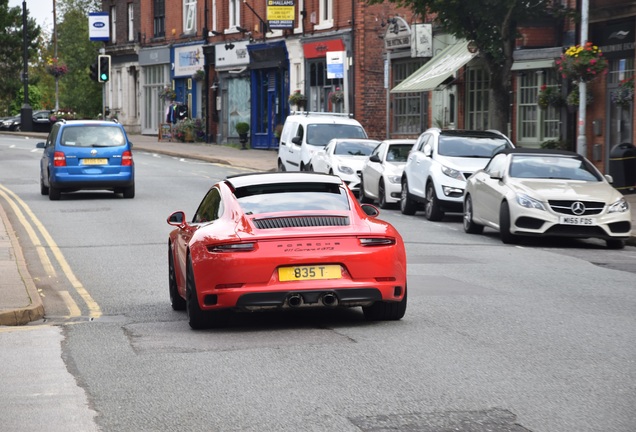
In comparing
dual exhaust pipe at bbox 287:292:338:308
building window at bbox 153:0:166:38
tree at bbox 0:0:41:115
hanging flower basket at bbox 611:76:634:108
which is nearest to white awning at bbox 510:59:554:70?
hanging flower basket at bbox 611:76:634:108

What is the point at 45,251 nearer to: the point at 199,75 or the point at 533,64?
the point at 533,64

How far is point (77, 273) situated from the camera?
15.1 metres

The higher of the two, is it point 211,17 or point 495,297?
point 211,17

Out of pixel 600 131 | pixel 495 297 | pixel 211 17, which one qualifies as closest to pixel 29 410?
pixel 495 297

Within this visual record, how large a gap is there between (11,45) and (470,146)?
66.1 m

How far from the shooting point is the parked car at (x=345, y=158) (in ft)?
91.4

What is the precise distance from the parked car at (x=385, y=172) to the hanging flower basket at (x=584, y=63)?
379 cm

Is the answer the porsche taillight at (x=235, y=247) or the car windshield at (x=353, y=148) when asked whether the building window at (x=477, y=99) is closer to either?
the car windshield at (x=353, y=148)

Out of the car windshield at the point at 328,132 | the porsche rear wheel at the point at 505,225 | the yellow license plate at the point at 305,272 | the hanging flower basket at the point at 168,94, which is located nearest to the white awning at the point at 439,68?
the car windshield at the point at 328,132

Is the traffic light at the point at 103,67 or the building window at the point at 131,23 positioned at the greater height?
the building window at the point at 131,23

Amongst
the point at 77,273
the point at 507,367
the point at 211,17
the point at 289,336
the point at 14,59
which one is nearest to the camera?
the point at 507,367

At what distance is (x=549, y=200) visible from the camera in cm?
1828

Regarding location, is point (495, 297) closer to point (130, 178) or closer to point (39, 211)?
point (39, 211)

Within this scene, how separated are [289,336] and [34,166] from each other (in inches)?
1205
